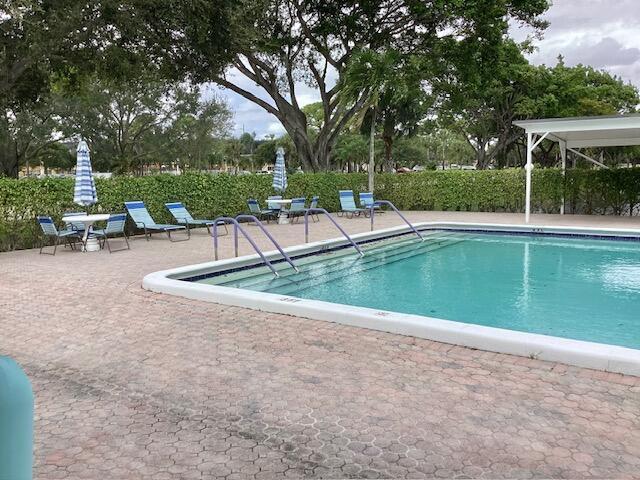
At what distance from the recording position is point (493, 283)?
9.19m

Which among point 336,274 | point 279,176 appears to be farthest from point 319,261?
point 279,176

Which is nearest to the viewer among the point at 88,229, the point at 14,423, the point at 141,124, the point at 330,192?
the point at 14,423

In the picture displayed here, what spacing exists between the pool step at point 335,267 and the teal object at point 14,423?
683 cm

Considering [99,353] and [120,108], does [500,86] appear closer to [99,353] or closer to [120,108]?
[120,108]

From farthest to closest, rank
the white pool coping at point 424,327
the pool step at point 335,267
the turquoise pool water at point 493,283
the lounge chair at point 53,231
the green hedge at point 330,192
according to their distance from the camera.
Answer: the green hedge at point 330,192 < the lounge chair at point 53,231 < the pool step at point 335,267 < the turquoise pool water at point 493,283 < the white pool coping at point 424,327

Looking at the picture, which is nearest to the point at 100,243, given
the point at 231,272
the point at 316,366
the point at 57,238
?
the point at 57,238

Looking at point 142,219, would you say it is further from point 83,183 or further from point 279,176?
point 279,176

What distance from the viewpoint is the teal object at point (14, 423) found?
137 cm

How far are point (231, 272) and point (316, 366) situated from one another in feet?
16.3

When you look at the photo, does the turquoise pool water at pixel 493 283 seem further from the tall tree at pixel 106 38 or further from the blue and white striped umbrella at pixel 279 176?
the tall tree at pixel 106 38

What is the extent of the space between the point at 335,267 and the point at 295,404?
6.67 meters

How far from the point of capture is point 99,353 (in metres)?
4.76

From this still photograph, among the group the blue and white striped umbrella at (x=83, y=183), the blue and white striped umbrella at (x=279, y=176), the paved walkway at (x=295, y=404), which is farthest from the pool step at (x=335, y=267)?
the blue and white striped umbrella at (x=279, y=176)

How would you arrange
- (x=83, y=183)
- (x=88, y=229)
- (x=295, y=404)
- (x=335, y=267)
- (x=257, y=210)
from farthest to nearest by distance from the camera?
(x=257, y=210) → (x=83, y=183) → (x=88, y=229) → (x=335, y=267) → (x=295, y=404)
